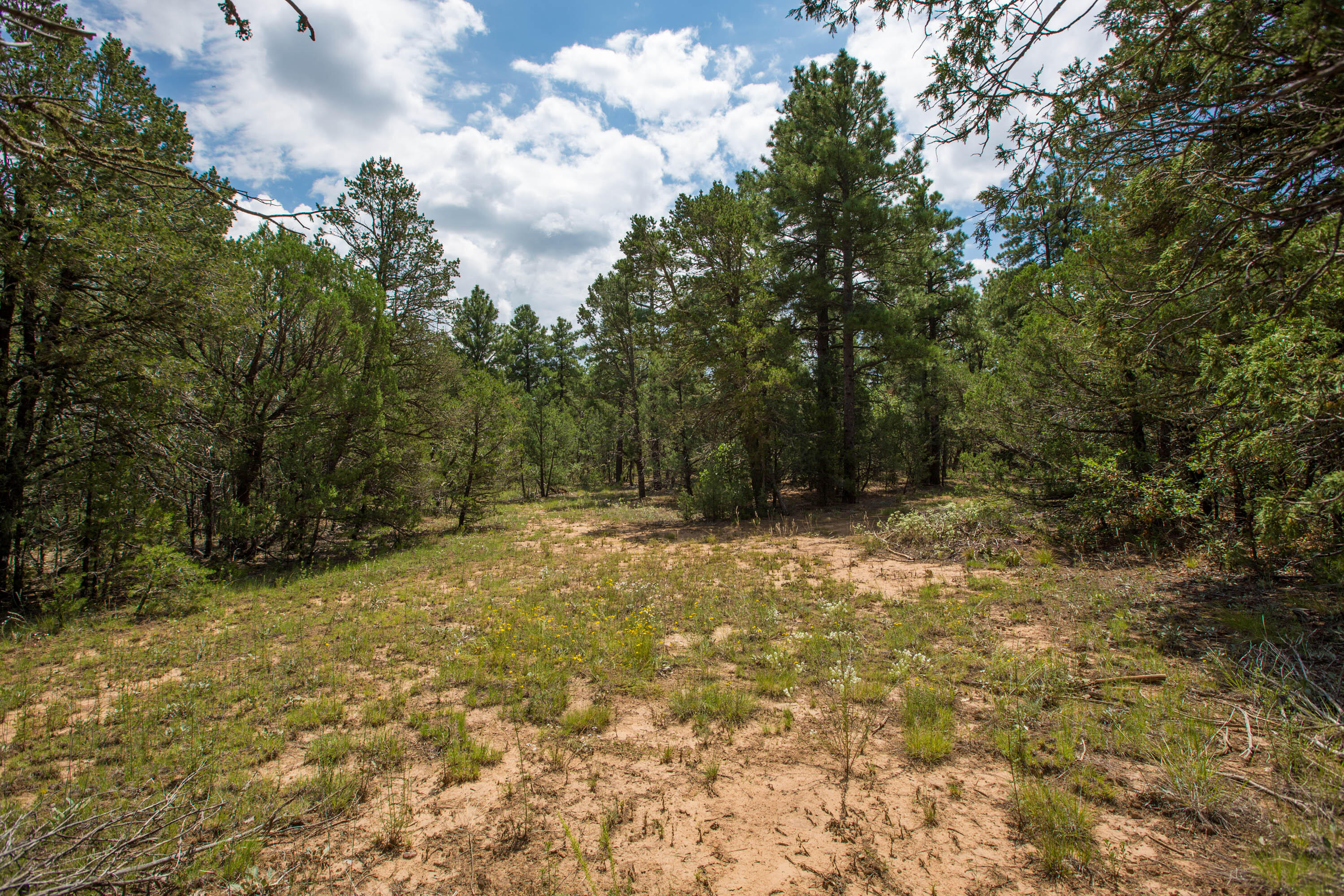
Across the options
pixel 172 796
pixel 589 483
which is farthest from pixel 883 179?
pixel 589 483

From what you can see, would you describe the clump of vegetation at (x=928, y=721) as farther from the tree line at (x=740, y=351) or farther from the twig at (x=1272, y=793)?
the tree line at (x=740, y=351)

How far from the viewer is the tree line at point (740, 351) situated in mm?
4801

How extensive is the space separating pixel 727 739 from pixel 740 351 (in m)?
12.5

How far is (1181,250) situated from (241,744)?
9469 mm

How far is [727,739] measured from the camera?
407 centimetres

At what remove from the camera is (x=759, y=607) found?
730 cm

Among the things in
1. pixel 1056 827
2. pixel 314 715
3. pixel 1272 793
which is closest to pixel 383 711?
pixel 314 715

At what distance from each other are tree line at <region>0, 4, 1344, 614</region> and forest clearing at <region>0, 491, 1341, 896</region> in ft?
6.57

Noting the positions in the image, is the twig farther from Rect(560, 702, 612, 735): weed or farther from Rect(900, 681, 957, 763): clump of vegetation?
Rect(560, 702, 612, 735): weed

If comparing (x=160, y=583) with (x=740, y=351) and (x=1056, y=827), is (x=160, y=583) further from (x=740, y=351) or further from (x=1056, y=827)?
(x=740, y=351)

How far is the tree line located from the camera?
15.8ft

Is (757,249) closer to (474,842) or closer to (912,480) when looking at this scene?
(912,480)

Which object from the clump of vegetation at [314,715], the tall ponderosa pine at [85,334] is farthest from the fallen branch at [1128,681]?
the tall ponderosa pine at [85,334]

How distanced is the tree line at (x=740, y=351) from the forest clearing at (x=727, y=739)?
200 centimetres
